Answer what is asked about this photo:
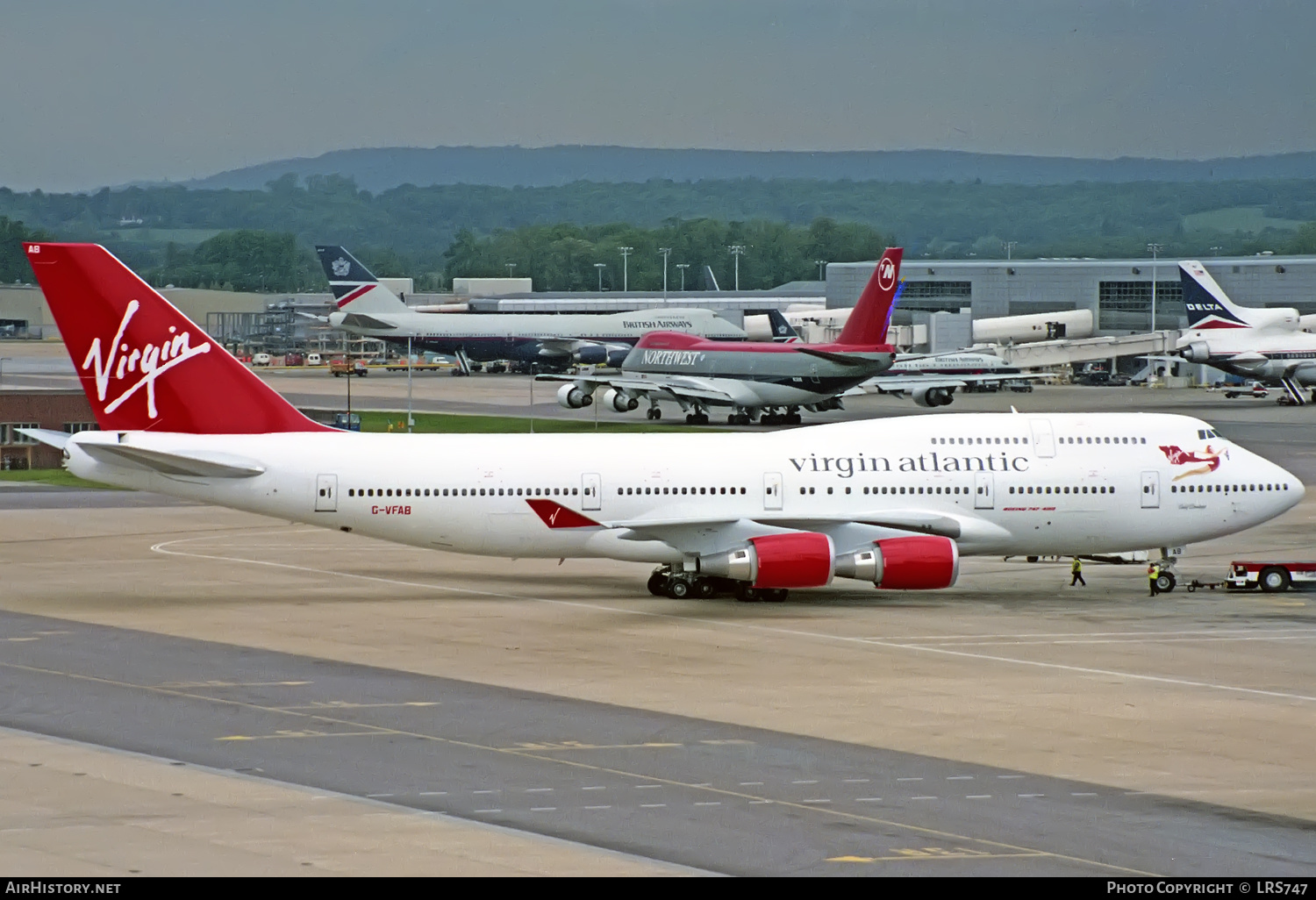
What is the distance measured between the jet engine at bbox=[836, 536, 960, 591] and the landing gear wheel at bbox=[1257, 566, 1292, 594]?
938 centimetres

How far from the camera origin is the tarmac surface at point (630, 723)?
2117 centimetres

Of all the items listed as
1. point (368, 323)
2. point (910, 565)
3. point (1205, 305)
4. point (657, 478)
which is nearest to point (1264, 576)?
point (910, 565)

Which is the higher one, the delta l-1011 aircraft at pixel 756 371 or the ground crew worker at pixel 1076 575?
the delta l-1011 aircraft at pixel 756 371

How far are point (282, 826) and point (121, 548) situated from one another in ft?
111

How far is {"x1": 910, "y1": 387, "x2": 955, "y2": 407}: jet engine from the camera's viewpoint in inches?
4318

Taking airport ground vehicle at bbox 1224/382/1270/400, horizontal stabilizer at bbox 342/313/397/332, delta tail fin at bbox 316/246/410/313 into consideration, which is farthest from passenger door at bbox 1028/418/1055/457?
delta tail fin at bbox 316/246/410/313

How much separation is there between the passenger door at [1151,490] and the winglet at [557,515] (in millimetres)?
14116

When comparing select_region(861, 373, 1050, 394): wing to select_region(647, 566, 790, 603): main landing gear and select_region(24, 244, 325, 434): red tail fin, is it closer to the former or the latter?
select_region(647, 566, 790, 603): main landing gear

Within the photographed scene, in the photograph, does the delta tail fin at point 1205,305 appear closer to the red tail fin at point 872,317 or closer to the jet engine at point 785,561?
the red tail fin at point 872,317

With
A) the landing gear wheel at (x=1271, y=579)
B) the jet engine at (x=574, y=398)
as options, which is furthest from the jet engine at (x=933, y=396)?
the landing gear wheel at (x=1271, y=579)

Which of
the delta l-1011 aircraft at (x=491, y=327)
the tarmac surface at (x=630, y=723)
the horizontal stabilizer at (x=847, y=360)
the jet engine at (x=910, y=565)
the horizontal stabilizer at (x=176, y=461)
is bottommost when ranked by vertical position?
the tarmac surface at (x=630, y=723)

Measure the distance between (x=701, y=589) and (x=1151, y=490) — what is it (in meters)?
11.8

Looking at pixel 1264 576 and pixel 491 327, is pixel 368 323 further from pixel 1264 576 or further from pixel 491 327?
pixel 1264 576

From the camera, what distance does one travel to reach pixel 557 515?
4062 centimetres
